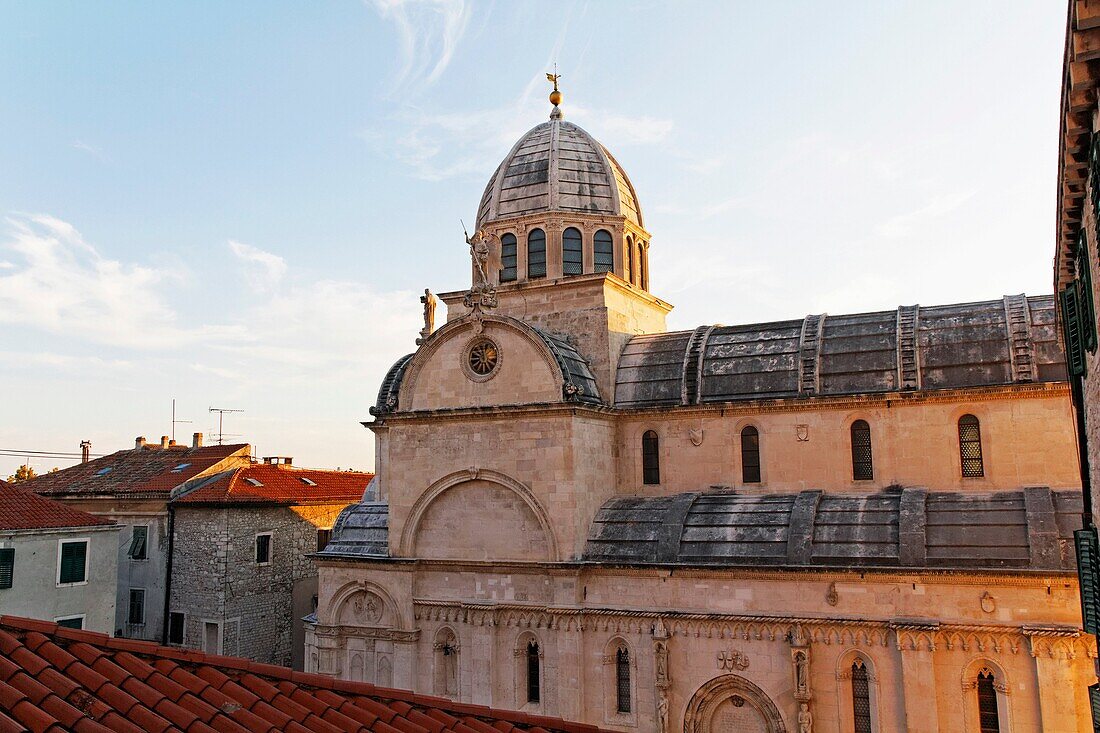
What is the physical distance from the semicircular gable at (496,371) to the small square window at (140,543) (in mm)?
16548

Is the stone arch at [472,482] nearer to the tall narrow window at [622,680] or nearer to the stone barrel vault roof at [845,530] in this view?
the stone barrel vault roof at [845,530]

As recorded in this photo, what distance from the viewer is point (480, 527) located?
23109mm

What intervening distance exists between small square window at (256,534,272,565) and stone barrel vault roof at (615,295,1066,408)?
17.4m

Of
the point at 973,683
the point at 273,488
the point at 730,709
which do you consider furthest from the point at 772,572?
the point at 273,488

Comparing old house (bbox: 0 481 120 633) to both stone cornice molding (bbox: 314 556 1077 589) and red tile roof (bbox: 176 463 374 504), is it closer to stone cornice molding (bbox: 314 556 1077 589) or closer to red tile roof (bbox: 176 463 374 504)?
red tile roof (bbox: 176 463 374 504)

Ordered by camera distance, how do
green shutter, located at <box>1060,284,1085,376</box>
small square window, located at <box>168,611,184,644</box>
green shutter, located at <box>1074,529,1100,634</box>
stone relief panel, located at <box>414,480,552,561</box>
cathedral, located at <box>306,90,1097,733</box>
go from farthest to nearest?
small square window, located at <box>168,611,184,644</box> → stone relief panel, located at <box>414,480,552,561</box> → cathedral, located at <box>306,90,1097,733</box> → green shutter, located at <box>1074,529,1100,634</box> → green shutter, located at <box>1060,284,1085,376</box>

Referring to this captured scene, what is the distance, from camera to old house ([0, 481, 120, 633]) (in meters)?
25.2

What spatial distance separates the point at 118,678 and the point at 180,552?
2763cm

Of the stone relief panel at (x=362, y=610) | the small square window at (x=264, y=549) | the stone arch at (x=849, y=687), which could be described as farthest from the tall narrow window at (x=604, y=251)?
the small square window at (x=264, y=549)

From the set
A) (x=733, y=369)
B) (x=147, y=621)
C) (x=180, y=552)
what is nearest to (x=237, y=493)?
(x=180, y=552)

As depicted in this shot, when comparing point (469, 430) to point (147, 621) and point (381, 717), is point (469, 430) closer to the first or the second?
point (381, 717)

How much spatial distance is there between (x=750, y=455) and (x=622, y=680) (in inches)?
261

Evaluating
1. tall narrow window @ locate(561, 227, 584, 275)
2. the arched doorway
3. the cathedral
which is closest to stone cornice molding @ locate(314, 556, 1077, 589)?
the cathedral

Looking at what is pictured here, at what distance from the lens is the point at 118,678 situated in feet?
26.6
